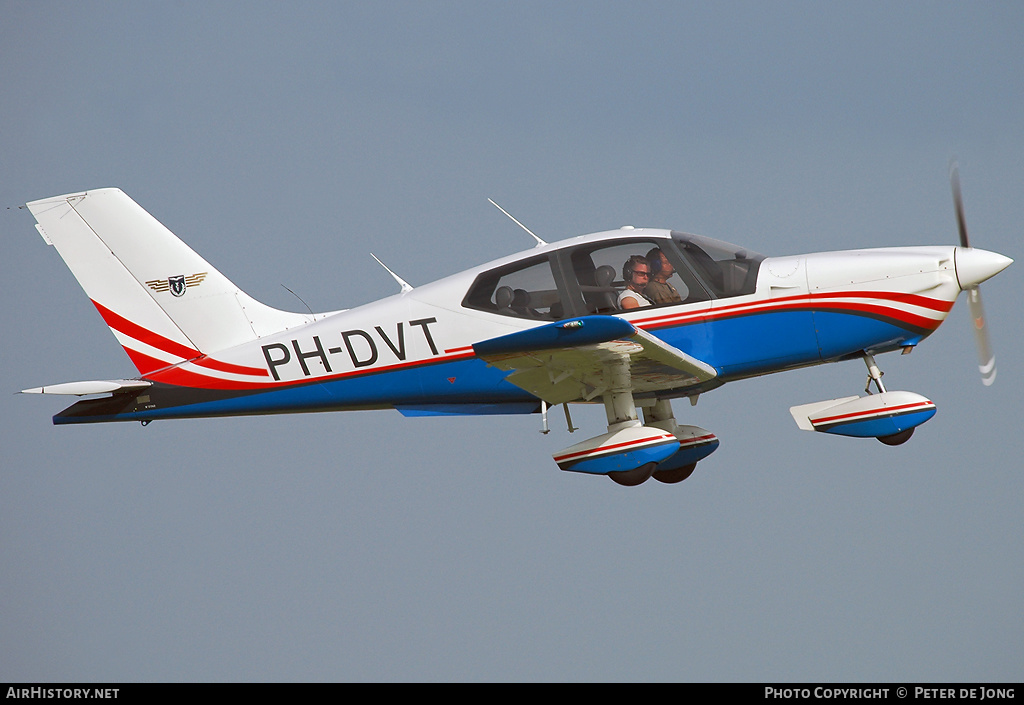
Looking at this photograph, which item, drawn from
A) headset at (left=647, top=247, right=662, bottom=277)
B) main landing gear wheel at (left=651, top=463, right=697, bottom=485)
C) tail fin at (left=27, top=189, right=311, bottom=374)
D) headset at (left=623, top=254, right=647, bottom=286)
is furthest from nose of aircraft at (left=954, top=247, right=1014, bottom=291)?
tail fin at (left=27, top=189, right=311, bottom=374)

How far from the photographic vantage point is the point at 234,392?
39.3ft

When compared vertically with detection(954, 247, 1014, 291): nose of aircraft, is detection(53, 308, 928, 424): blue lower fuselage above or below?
below

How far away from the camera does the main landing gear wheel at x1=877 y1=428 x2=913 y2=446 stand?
10688mm

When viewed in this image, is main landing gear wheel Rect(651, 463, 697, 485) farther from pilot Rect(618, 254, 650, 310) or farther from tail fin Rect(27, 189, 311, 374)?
tail fin Rect(27, 189, 311, 374)

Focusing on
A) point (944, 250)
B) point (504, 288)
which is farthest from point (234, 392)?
point (944, 250)

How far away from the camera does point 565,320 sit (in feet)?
33.3

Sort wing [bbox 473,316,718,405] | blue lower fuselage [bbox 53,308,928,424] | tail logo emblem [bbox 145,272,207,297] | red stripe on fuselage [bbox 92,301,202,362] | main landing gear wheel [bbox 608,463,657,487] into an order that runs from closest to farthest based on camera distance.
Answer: wing [bbox 473,316,718,405]
main landing gear wheel [bbox 608,463,657,487]
blue lower fuselage [bbox 53,308,928,424]
red stripe on fuselage [bbox 92,301,202,362]
tail logo emblem [bbox 145,272,207,297]

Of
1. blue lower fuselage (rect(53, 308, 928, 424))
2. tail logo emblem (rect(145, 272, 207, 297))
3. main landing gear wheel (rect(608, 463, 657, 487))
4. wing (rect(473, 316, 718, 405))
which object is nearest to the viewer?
wing (rect(473, 316, 718, 405))

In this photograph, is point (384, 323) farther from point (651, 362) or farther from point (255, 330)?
point (651, 362)

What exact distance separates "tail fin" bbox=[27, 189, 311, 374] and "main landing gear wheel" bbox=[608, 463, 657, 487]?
360 cm

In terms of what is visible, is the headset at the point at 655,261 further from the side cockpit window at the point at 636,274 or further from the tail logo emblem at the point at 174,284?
the tail logo emblem at the point at 174,284

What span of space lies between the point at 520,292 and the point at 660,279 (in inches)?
50.5

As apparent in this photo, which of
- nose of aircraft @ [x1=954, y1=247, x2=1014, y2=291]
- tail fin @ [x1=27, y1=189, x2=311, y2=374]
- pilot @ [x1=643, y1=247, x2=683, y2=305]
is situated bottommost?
nose of aircraft @ [x1=954, y1=247, x2=1014, y2=291]
